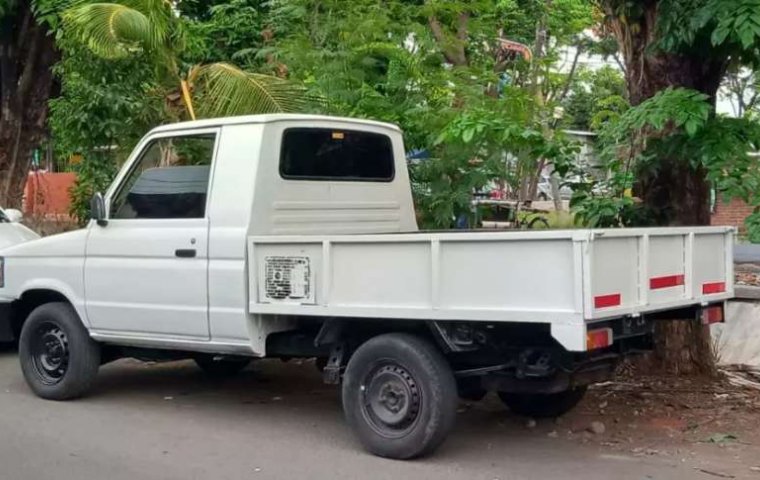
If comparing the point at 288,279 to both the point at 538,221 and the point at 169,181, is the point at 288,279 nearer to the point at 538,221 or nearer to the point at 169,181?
the point at 169,181

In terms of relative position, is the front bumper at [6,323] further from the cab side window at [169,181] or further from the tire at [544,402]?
the tire at [544,402]

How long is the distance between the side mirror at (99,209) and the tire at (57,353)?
88 cm

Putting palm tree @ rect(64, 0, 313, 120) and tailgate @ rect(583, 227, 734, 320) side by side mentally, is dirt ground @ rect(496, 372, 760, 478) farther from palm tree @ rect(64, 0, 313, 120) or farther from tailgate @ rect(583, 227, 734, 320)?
palm tree @ rect(64, 0, 313, 120)

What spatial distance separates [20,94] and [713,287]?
14044mm

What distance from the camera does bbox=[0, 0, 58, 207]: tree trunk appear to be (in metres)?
17.1

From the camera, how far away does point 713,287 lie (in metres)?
6.72

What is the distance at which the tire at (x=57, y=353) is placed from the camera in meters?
7.95

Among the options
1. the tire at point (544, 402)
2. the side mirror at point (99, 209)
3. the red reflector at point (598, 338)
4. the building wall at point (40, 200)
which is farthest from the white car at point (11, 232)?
the red reflector at point (598, 338)

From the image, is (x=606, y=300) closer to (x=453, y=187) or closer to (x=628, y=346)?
(x=628, y=346)

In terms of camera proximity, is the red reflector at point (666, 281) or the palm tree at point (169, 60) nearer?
the red reflector at point (666, 281)

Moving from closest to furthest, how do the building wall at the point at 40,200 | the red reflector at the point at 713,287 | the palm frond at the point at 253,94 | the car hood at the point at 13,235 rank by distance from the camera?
the red reflector at the point at 713,287 < the car hood at the point at 13,235 < the palm frond at the point at 253,94 < the building wall at the point at 40,200

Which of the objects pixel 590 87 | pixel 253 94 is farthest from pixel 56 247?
pixel 590 87

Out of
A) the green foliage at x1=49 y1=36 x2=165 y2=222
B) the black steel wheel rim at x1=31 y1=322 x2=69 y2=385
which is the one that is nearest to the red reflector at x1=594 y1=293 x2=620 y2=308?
the black steel wheel rim at x1=31 y1=322 x2=69 y2=385

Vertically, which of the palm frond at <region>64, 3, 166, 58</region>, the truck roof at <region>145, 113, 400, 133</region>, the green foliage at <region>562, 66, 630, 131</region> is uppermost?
the green foliage at <region>562, 66, 630, 131</region>
